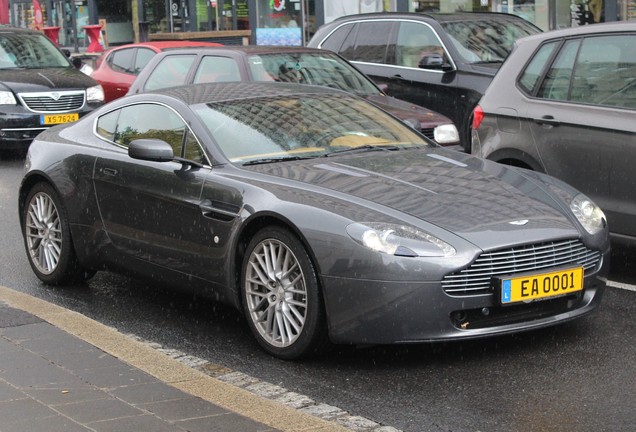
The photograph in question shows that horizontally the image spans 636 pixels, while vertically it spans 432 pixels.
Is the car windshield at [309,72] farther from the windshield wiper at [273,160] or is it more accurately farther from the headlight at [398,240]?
the headlight at [398,240]

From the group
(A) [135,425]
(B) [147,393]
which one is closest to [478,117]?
(B) [147,393]

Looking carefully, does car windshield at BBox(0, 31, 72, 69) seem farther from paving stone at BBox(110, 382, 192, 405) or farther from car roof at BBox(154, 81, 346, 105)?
paving stone at BBox(110, 382, 192, 405)

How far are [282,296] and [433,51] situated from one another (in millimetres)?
8013

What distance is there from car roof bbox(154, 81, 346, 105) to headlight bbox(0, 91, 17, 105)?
8172mm

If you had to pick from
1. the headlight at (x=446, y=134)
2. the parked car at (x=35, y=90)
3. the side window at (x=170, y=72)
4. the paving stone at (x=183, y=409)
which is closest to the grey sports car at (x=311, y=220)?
the paving stone at (x=183, y=409)

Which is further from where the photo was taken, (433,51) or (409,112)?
(433,51)

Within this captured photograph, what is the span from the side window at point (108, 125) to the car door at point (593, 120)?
2840mm

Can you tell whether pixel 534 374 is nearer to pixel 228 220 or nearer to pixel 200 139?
pixel 228 220

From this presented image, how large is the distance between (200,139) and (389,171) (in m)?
1.16

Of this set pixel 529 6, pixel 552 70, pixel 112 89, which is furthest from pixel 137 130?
pixel 529 6

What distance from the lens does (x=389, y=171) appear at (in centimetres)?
660

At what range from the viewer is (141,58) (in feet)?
56.4

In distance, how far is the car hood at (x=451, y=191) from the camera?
19.4ft

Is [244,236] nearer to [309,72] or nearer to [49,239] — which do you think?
[49,239]
